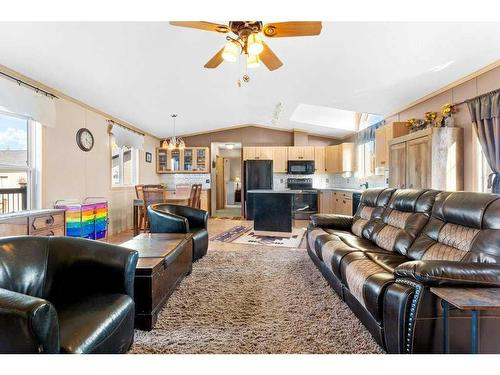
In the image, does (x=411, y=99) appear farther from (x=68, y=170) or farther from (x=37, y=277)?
(x=68, y=170)

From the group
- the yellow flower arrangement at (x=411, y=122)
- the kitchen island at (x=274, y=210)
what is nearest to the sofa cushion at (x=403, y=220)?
the yellow flower arrangement at (x=411, y=122)

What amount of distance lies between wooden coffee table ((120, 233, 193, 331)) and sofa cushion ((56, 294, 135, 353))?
1.07ft

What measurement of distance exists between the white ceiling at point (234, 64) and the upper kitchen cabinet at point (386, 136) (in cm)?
43

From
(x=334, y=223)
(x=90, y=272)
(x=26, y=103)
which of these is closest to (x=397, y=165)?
(x=334, y=223)

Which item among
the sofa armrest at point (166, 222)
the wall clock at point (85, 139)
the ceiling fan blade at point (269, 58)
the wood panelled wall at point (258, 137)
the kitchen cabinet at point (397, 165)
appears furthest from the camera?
the wood panelled wall at point (258, 137)

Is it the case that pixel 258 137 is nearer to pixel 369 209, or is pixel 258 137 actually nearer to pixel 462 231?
pixel 369 209

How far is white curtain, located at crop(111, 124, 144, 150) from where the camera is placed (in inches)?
214

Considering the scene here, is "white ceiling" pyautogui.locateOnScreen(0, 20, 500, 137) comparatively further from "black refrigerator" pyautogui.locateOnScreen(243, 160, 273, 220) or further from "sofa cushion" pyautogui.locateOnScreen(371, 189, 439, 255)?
"black refrigerator" pyautogui.locateOnScreen(243, 160, 273, 220)

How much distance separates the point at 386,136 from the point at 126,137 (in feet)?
17.0

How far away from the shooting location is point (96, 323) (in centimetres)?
123

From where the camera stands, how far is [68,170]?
4.13m

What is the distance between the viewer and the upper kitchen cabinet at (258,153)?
24.8 feet

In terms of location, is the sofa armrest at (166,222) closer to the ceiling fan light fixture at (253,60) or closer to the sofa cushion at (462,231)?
the ceiling fan light fixture at (253,60)
